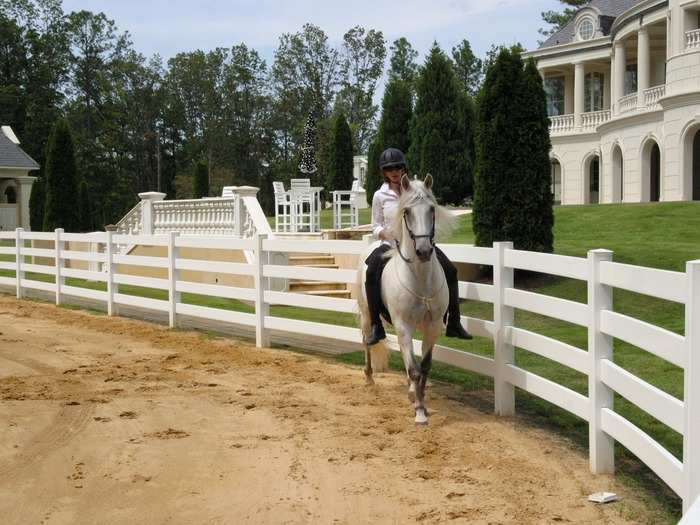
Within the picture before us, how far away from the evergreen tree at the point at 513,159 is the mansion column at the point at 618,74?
2010 centimetres

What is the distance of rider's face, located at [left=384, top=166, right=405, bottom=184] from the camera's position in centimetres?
788

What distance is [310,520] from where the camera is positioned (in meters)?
4.86

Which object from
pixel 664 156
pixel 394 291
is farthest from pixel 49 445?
pixel 664 156

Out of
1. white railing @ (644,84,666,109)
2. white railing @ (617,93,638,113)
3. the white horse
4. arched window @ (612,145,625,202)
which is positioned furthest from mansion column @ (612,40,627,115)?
the white horse

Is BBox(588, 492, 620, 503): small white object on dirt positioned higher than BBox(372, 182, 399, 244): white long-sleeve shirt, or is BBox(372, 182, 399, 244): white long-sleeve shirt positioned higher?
BBox(372, 182, 399, 244): white long-sleeve shirt

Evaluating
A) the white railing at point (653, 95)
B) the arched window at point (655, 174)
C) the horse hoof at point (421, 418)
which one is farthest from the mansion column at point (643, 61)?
the horse hoof at point (421, 418)

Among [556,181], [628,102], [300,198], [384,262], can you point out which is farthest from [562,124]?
[384,262]

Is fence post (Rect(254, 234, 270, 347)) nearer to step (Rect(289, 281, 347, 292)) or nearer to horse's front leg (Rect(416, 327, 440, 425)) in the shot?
horse's front leg (Rect(416, 327, 440, 425))

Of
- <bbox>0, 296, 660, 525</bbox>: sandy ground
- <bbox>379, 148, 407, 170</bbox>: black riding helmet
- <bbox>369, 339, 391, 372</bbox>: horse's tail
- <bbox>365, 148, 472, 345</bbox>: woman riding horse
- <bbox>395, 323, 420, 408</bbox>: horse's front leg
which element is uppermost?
<bbox>379, 148, 407, 170</bbox>: black riding helmet

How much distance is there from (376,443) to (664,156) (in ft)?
83.1

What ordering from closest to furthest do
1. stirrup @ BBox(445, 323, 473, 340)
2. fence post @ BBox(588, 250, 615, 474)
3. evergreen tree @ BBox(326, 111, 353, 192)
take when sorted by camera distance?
1. fence post @ BBox(588, 250, 615, 474)
2. stirrup @ BBox(445, 323, 473, 340)
3. evergreen tree @ BBox(326, 111, 353, 192)

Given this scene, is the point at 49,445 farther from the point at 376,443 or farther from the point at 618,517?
the point at 618,517

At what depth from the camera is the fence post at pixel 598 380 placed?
5.64 meters

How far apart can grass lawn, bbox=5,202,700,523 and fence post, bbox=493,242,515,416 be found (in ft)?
0.99
